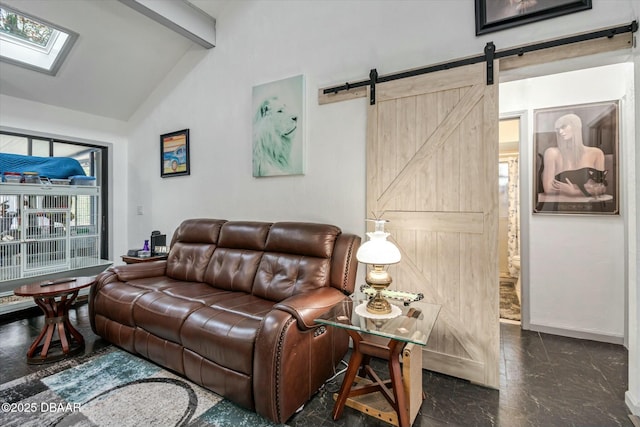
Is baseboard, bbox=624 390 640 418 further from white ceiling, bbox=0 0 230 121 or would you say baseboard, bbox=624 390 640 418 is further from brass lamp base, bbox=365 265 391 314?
white ceiling, bbox=0 0 230 121

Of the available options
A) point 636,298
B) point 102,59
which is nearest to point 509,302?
point 636,298

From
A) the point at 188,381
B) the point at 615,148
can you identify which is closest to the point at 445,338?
the point at 188,381

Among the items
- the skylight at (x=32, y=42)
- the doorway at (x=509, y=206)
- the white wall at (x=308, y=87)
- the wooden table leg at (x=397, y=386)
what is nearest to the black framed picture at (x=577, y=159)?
the white wall at (x=308, y=87)

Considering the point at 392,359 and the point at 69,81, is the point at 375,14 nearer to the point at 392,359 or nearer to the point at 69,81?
the point at 392,359

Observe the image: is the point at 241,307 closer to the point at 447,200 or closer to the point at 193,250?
the point at 193,250

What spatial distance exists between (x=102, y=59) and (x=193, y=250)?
2.52 meters

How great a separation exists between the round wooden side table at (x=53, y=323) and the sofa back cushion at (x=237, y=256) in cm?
111

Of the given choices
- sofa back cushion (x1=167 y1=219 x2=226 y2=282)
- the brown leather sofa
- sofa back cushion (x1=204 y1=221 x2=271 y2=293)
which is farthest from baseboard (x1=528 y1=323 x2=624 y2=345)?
sofa back cushion (x1=167 y1=219 x2=226 y2=282)

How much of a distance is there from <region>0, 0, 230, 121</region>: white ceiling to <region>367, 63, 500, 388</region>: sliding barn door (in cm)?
269

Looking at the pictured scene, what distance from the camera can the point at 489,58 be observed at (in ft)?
6.86

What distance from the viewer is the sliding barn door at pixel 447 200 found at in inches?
82.5

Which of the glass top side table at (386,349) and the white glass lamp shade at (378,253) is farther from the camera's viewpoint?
the white glass lamp shade at (378,253)

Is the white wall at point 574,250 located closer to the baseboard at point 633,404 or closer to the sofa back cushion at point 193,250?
the baseboard at point 633,404

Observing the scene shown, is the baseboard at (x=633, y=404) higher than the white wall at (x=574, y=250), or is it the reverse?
the white wall at (x=574, y=250)
